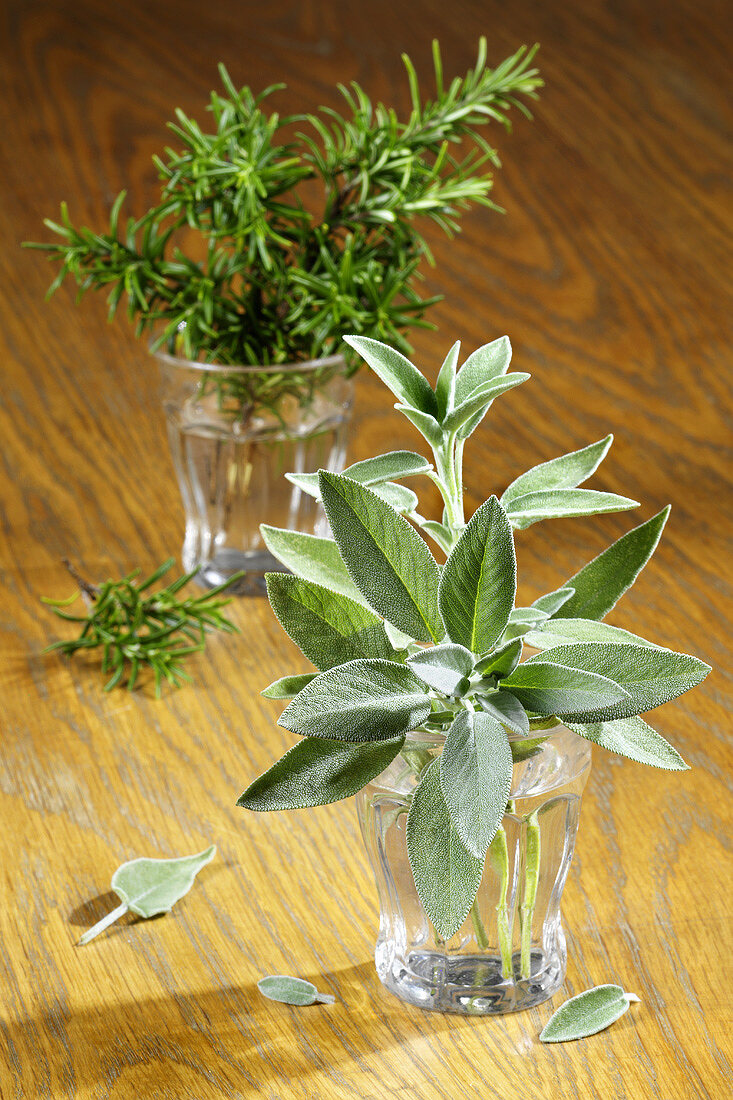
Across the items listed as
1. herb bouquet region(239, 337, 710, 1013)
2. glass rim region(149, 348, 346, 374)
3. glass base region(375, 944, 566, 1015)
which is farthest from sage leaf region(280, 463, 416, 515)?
glass rim region(149, 348, 346, 374)

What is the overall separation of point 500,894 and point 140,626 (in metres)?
0.27

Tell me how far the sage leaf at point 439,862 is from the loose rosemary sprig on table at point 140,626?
243 millimetres

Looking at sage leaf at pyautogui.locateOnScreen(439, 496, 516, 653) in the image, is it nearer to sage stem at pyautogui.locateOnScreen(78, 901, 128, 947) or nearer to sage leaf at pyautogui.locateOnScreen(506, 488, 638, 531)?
sage leaf at pyautogui.locateOnScreen(506, 488, 638, 531)

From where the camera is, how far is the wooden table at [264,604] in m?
0.40

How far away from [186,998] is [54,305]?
0.68 meters

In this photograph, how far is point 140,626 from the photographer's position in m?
0.61

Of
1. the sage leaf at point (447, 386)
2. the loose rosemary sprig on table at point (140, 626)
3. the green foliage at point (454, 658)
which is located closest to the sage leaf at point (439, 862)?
the green foliage at point (454, 658)

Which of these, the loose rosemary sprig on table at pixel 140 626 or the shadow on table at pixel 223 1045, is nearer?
the shadow on table at pixel 223 1045

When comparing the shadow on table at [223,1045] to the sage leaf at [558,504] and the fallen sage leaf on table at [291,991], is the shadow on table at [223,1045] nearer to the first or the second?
the fallen sage leaf on table at [291,991]

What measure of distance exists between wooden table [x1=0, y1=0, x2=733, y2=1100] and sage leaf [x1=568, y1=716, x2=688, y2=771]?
0.30 feet

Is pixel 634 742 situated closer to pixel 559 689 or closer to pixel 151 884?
pixel 559 689

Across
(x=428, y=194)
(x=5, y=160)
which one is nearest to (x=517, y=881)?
(x=428, y=194)

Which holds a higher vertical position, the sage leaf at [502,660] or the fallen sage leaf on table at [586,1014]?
the sage leaf at [502,660]

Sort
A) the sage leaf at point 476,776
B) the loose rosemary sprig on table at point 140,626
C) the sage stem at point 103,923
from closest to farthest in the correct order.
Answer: the sage leaf at point 476,776 → the sage stem at point 103,923 → the loose rosemary sprig on table at point 140,626
